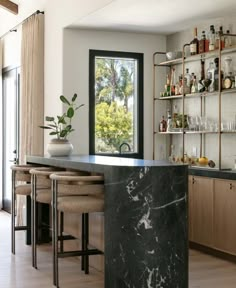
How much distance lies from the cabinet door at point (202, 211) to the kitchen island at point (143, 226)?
1.64 meters

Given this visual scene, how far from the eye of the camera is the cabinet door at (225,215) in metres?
5.45

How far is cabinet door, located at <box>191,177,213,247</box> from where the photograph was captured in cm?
578

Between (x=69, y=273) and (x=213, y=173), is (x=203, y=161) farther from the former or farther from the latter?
(x=69, y=273)

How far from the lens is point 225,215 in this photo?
5551mm

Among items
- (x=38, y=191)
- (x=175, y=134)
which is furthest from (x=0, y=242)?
(x=175, y=134)

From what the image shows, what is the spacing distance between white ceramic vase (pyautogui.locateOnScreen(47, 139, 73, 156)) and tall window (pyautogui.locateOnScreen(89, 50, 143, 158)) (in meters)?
1.25

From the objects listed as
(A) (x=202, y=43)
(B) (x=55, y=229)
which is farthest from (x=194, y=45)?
(B) (x=55, y=229)

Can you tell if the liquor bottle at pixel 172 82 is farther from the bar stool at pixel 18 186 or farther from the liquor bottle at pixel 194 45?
the bar stool at pixel 18 186

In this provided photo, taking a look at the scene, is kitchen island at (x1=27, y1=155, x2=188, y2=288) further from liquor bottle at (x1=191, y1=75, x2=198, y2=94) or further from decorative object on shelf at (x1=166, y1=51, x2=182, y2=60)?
decorative object on shelf at (x1=166, y1=51, x2=182, y2=60)

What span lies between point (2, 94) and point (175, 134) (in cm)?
349

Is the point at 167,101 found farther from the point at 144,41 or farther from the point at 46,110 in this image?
the point at 46,110

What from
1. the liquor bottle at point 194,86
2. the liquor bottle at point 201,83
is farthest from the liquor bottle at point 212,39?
the liquor bottle at point 194,86

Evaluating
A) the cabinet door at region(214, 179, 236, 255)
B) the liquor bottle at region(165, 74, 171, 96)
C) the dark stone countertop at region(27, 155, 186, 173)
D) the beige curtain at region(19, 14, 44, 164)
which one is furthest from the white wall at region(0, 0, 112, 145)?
the cabinet door at region(214, 179, 236, 255)

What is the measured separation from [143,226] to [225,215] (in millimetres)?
1721
